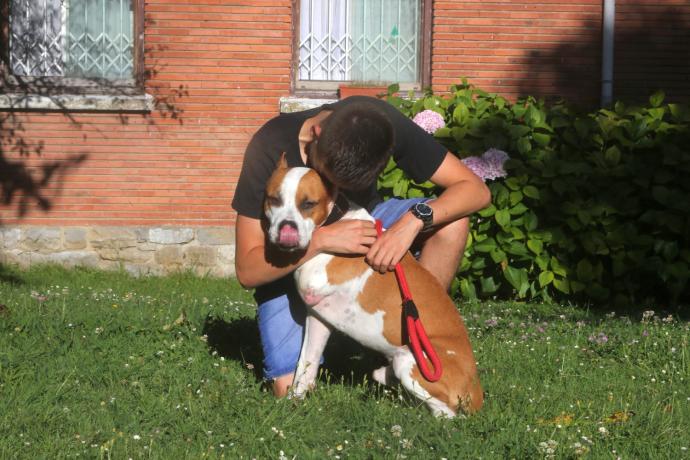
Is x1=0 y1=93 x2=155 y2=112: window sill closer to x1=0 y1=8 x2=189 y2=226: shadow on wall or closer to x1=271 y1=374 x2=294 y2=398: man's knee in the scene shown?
x1=0 y1=8 x2=189 y2=226: shadow on wall

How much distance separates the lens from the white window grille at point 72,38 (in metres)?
9.83

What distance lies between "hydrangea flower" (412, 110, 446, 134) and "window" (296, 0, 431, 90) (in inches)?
70.0

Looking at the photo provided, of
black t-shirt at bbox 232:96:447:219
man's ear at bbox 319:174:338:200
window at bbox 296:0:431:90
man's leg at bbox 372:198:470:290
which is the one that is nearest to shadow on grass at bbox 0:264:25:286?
window at bbox 296:0:431:90

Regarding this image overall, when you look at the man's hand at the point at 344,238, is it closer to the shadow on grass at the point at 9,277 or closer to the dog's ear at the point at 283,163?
the dog's ear at the point at 283,163

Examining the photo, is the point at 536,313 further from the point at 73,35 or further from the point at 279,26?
the point at 73,35

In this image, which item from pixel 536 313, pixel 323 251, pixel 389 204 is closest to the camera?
pixel 323 251

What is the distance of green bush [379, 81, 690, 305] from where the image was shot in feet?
25.7

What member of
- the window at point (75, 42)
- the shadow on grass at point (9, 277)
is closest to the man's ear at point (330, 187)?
the shadow on grass at point (9, 277)

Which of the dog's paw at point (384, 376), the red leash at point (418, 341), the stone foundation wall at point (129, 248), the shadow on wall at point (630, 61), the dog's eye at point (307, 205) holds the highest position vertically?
the shadow on wall at point (630, 61)

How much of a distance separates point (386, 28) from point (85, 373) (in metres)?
6.23

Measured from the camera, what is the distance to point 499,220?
7836 millimetres

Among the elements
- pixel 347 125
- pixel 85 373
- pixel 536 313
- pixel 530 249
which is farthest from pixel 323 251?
pixel 530 249

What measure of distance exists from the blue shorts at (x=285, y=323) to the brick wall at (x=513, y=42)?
5032 mm

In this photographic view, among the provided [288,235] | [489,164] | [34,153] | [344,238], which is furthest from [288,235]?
[34,153]
